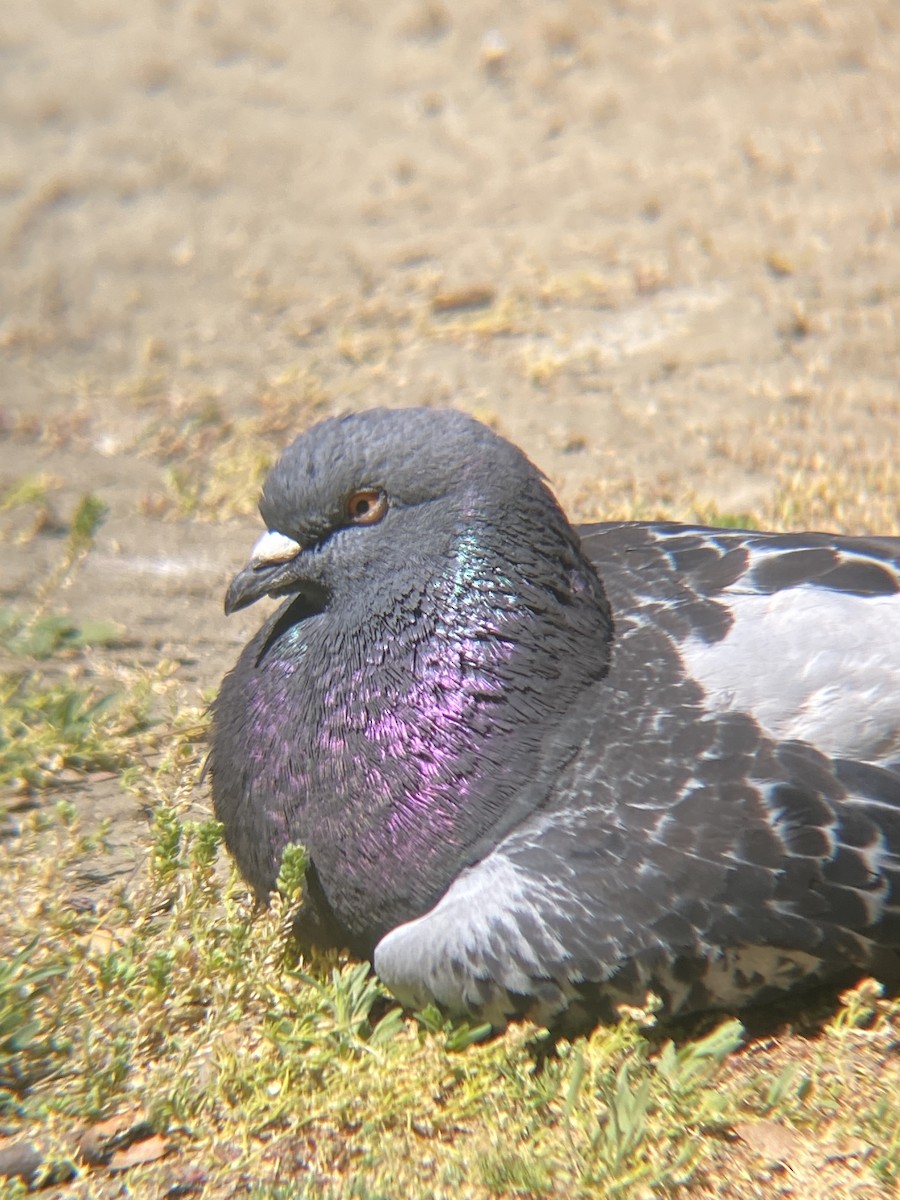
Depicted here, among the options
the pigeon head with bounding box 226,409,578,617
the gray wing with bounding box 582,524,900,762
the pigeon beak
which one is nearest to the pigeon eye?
the pigeon head with bounding box 226,409,578,617

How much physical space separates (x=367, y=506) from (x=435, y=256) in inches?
138

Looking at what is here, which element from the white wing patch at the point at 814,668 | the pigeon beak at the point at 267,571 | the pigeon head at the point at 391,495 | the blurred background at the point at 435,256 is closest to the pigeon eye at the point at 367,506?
the pigeon head at the point at 391,495

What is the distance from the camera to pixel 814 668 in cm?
293

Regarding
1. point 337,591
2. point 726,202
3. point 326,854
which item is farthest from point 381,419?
point 726,202

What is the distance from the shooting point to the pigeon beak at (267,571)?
3.12m

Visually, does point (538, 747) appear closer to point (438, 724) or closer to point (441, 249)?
point (438, 724)

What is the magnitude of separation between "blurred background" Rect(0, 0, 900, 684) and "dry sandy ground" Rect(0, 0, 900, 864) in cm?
2

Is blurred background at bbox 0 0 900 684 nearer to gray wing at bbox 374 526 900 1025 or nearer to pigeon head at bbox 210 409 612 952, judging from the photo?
pigeon head at bbox 210 409 612 952

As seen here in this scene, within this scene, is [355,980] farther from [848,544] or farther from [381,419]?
[848,544]

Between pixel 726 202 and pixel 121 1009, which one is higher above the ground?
pixel 726 202

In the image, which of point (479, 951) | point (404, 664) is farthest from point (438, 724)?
point (479, 951)

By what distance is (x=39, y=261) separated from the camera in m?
6.36

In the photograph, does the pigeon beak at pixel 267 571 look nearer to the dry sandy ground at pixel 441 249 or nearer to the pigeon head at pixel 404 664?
the pigeon head at pixel 404 664

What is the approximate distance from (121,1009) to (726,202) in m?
4.82
